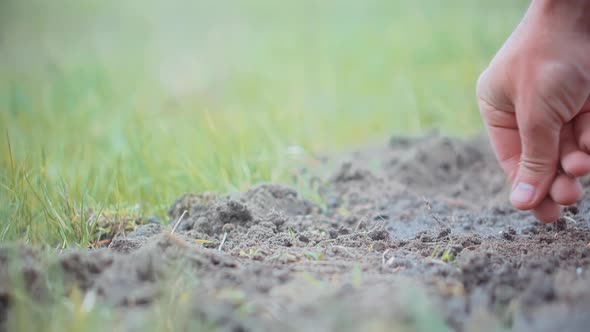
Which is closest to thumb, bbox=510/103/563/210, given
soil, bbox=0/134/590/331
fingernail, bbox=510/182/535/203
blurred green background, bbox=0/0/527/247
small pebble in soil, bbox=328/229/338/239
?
fingernail, bbox=510/182/535/203

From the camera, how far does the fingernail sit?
6.17ft

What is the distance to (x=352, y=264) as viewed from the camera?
1.66m

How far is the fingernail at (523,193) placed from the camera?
6.17ft

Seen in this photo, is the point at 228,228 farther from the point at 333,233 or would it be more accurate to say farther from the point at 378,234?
the point at 378,234

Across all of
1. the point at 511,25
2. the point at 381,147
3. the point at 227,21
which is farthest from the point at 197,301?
the point at 227,21

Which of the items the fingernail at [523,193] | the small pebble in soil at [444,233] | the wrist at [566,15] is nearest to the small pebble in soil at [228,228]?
the small pebble in soil at [444,233]

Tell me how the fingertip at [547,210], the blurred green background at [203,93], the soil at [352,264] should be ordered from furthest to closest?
the blurred green background at [203,93]
the fingertip at [547,210]
the soil at [352,264]

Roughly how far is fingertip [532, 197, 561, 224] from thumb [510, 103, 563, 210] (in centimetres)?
4

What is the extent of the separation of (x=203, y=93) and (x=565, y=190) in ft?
14.2

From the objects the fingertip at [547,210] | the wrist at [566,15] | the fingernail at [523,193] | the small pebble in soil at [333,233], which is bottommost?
the small pebble in soil at [333,233]

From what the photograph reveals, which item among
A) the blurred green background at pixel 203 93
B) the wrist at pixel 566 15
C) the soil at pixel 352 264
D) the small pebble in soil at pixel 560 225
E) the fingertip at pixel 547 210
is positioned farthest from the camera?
the blurred green background at pixel 203 93

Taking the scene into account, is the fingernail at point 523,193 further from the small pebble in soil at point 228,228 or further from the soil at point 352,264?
the small pebble in soil at point 228,228

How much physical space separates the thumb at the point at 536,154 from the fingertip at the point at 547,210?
0.13ft

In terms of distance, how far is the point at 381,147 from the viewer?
3.58m
